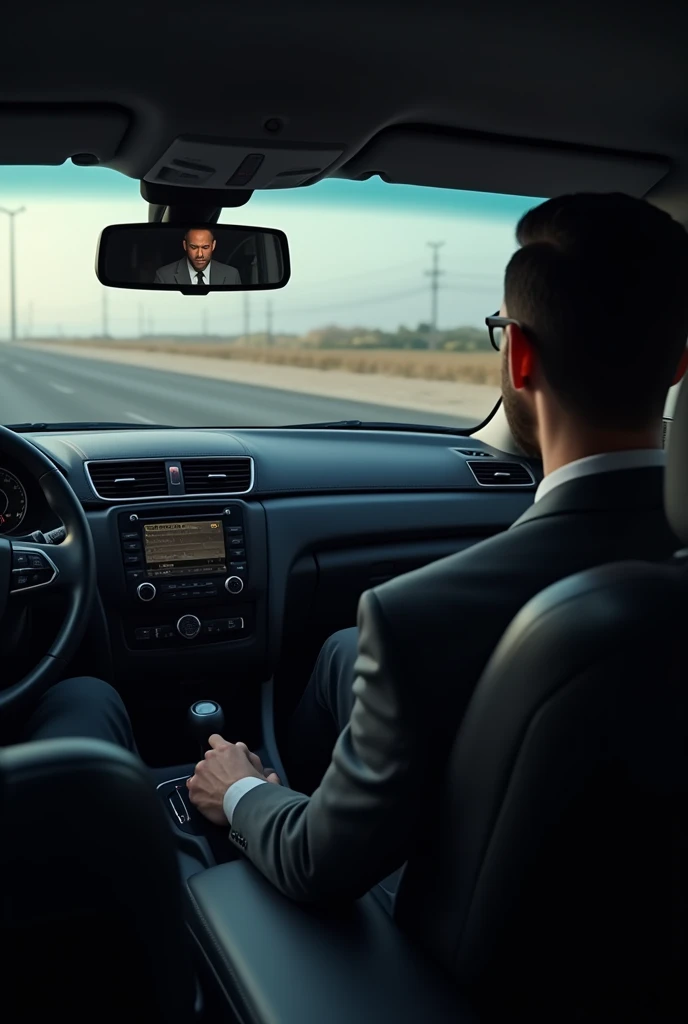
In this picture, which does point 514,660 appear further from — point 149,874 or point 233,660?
point 233,660

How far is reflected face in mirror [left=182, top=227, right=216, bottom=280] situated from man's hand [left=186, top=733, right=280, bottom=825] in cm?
203

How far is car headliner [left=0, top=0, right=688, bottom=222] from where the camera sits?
116 inches

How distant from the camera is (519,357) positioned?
5.91ft

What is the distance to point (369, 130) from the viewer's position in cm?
363

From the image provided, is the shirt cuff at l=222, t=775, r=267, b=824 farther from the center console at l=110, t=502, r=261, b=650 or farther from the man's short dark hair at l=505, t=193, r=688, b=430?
the center console at l=110, t=502, r=261, b=650

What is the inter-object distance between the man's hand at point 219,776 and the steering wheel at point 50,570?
0.60 meters

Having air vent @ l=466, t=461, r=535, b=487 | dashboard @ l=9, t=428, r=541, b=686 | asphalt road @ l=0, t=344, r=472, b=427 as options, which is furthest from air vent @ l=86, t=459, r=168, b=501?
asphalt road @ l=0, t=344, r=472, b=427

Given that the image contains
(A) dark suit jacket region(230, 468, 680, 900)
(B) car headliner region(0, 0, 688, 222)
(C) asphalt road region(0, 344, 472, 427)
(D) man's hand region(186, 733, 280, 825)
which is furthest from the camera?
(C) asphalt road region(0, 344, 472, 427)

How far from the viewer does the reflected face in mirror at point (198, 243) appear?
396 centimetres

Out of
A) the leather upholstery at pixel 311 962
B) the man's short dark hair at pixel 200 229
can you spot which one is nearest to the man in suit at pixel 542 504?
the leather upholstery at pixel 311 962

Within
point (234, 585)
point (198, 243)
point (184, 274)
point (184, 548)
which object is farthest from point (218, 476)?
point (198, 243)

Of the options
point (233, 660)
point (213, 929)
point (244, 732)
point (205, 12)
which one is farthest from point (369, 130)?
point (213, 929)

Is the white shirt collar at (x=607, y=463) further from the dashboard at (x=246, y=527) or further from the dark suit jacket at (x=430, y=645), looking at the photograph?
the dashboard at (x=246, y=527)

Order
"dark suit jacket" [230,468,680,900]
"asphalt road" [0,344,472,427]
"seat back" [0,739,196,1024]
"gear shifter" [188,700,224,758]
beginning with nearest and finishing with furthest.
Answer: "seat back" [0,739,196,1024], "dark suit jacket" [230,468,680,900], "gear shifter" [188,700,224,758], "asphalt road" [0,344,472,427]
